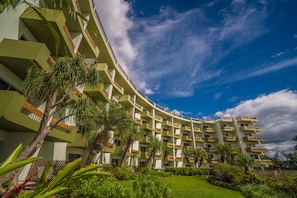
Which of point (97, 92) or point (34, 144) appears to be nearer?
point (34, 144)

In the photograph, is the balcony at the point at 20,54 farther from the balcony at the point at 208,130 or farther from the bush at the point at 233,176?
the balcony at the point at 208,130

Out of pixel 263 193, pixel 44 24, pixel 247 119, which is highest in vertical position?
pixel 247 119

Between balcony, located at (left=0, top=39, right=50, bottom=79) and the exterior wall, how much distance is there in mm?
446

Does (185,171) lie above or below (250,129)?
below

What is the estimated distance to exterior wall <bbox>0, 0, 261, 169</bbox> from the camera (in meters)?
12.7

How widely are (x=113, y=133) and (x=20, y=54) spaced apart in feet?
65.4

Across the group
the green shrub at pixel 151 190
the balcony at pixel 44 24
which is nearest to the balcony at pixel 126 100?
the balcony at pixel 44 24

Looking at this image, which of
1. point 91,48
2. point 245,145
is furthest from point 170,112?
point 91,48

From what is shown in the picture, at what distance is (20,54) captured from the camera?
10578mm

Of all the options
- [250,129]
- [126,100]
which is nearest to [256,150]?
[250,129]

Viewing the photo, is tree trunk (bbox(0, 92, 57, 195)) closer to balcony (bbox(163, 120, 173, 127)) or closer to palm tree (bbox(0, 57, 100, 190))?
palm tree (bbox(0, 57, 100, 190))

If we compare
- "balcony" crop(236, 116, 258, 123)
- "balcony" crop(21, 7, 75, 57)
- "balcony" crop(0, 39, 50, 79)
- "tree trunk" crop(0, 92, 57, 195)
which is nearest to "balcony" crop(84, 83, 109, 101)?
"balcony" crop(21, 7, 75, 57)

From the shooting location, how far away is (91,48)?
19.6m

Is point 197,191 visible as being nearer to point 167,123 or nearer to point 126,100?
point 126,100
